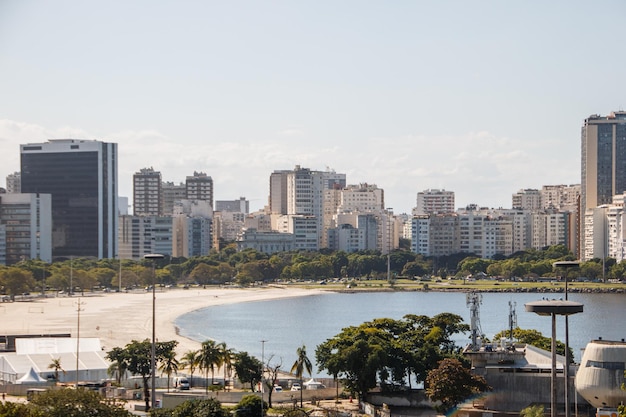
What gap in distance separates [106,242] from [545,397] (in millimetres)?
95409

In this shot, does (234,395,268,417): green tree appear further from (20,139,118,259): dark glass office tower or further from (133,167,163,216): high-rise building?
(133,167,163,216): high-rise building

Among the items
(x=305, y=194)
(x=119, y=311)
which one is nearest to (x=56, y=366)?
(x=119, y=311)

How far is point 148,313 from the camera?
68438 millimetres

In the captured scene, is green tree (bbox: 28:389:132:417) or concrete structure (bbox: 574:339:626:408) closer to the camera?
green tree (bbox: 28:389:132:417)

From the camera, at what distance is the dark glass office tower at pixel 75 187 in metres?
115

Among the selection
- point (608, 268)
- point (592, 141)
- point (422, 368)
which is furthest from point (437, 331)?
point (592, 141)

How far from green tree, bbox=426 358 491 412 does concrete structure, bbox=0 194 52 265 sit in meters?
88.1

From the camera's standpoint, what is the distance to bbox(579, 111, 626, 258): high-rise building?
127438 millimetres

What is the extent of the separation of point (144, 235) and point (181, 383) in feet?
311

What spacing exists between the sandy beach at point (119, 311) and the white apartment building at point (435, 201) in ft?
246

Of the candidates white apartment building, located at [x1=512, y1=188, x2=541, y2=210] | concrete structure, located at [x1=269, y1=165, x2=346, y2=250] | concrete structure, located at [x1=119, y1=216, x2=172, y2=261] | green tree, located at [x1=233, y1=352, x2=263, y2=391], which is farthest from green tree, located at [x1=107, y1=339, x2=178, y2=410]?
white apartment building, located at [x1=512, y1=188, x2=541, y2=210]

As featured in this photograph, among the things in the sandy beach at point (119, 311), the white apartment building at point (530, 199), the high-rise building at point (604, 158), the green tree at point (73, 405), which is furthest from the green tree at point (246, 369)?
the white apartment building at point (530, 199)

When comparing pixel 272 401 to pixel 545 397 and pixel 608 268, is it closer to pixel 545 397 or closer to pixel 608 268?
pixel 545 397

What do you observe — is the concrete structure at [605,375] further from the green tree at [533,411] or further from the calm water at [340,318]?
the calm water at [340,318]
